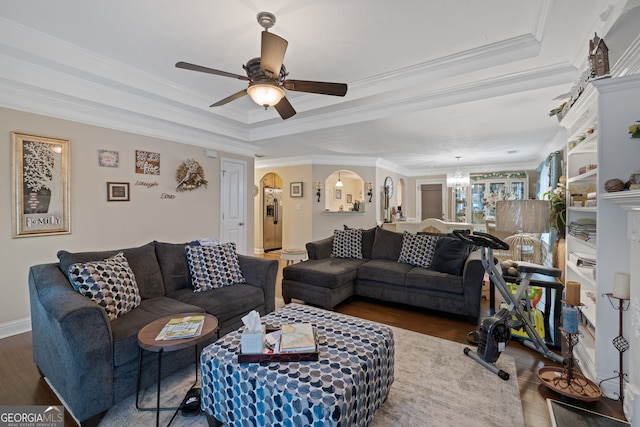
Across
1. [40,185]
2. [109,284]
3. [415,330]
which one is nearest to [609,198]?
[415,330]

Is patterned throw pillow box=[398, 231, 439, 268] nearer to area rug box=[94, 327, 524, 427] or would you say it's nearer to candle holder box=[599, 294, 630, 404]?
area rug box=[94, 327, 524, 427]

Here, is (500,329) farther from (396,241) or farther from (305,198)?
(305,198)

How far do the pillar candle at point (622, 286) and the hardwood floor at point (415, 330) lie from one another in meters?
0.73

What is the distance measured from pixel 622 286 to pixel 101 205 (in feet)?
16.3

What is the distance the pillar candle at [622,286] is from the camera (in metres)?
1.73

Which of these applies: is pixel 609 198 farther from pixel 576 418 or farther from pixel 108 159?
pixel 108 159

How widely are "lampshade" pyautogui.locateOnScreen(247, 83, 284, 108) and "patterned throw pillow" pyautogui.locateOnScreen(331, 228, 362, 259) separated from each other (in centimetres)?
260

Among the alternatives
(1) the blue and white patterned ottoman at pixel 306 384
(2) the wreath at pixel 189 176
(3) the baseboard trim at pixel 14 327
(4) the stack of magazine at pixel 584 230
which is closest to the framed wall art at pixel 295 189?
(2) the wreath at pixel 189 176

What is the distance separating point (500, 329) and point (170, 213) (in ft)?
14.2

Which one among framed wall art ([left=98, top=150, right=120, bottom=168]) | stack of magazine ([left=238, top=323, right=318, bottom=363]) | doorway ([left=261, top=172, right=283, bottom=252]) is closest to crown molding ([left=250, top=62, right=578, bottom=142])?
framed wall art ([left=98, top=150, right=120, bottom=168])

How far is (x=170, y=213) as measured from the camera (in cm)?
427

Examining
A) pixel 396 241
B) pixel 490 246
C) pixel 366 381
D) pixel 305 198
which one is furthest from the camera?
pixel 305 198

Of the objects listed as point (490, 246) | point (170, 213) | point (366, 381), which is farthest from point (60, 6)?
point (490, 246)

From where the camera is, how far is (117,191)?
365cm
